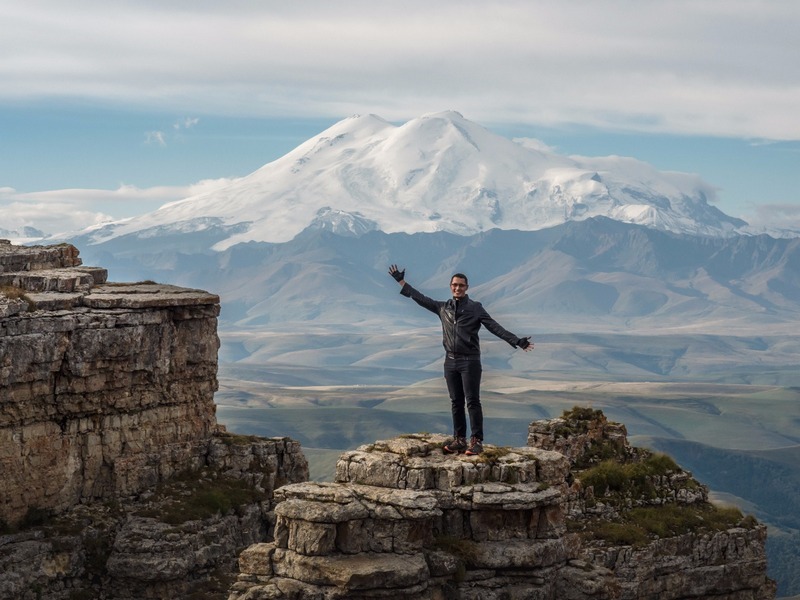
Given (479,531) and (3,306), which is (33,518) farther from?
(479,531)

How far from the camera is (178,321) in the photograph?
59375 mm

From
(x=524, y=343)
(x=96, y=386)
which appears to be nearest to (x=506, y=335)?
(x=524, y=343)

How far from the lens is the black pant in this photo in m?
31.8

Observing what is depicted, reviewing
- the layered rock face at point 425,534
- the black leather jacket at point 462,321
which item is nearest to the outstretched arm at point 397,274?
the black leather jacket at point 462,321

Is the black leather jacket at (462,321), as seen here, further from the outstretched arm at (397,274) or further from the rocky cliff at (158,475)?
the rocky cliff at (158,475)

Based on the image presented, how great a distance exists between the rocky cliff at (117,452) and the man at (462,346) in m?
22.4

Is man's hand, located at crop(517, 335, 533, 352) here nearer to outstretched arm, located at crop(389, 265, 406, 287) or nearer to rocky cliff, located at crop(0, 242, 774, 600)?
outstretched arm, located at crop(389, 265, 406, 287)

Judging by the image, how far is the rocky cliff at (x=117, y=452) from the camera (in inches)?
2024

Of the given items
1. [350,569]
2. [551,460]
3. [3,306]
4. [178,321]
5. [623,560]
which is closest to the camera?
[350,569]

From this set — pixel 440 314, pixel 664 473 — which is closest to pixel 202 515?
pixel 664 473

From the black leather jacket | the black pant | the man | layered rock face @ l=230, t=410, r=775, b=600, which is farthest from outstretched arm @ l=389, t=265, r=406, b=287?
layered rock face @ l=230, t=410, r=775, b=600

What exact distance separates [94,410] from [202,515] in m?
5.61

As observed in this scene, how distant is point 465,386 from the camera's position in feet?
105

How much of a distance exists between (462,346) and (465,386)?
886 mm
